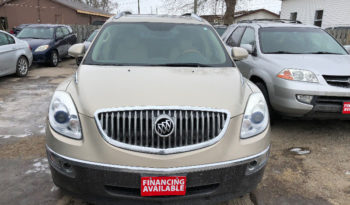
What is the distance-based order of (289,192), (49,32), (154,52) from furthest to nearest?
(49,32), (154,52), (289,192)

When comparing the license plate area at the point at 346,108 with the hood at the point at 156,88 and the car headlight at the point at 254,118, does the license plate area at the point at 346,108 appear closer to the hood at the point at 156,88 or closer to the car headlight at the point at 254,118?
the hood at the point at 156,88

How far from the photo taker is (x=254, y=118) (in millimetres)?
2318

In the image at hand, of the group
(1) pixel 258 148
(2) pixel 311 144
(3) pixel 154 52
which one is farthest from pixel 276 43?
(1) pixel 258 148

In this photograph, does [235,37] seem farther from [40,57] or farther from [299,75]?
[40,57]

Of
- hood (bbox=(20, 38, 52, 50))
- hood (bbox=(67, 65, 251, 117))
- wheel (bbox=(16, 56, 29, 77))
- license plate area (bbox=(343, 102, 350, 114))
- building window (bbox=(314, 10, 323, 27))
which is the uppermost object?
building window (bbox=(314, 10, 323, 27))

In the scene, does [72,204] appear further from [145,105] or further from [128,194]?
[145,105]

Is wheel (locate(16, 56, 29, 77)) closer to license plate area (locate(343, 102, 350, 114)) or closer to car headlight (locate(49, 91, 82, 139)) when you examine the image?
car headlight (locate(49, 91, 82, 139))

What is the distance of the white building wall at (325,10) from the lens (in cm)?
1795

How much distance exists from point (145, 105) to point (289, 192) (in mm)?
1794

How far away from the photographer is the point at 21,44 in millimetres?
8641

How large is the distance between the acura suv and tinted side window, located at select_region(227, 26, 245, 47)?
3.91 meters

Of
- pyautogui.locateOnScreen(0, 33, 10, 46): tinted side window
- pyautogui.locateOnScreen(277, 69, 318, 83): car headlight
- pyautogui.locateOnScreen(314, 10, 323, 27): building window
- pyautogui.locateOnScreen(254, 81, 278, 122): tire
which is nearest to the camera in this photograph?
pyautogui.locateOnScreen(277, 69, 318, 83): car headlight

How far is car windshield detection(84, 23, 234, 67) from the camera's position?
10.1 ft

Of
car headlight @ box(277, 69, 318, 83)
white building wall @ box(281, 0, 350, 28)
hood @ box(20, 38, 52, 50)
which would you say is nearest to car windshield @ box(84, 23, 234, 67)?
car headlight @ box(277, 69, 318, 83)
